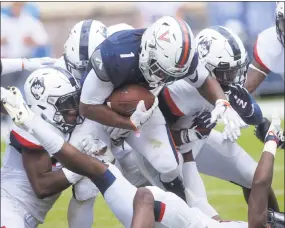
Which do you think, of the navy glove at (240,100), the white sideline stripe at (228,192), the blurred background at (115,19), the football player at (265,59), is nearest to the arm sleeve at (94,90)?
the navy glove at (240,100)

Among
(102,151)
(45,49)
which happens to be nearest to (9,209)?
(102,151)

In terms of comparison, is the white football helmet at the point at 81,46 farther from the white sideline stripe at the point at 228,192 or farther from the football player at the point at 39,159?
the white sideline stripe at the point at 228,192

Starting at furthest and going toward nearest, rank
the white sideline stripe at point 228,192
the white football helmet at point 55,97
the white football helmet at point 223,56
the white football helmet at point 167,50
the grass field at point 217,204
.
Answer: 1. the white sideline stripe at point 228,192
2. the grass field at point 217,204
3. the white football helmet at point 223,56
4. the white football helmet at point 55,97
5. the white football helmet at point 167,50

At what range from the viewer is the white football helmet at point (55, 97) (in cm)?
427

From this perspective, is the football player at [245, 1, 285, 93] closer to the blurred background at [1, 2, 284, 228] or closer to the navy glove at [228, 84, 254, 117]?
the navy glove at [228, 84, 254, 117]

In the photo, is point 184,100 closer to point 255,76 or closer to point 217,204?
point 255,76

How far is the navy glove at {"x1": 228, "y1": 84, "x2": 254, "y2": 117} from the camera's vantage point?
179 inches

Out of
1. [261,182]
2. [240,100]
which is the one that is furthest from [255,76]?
[261,182]

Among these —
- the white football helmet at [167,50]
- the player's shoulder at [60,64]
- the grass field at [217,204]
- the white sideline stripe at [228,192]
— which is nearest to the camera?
the white football helmet at [167,50]

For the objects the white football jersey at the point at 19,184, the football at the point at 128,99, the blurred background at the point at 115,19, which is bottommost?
the blurred background at the point at 115,19

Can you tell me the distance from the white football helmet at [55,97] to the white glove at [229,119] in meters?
0.66

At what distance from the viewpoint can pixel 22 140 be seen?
4230 mm

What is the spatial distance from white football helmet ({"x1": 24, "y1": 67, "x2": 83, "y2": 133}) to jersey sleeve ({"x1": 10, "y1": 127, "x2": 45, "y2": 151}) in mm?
128

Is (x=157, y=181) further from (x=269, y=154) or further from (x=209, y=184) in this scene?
(x=209, y=184)
